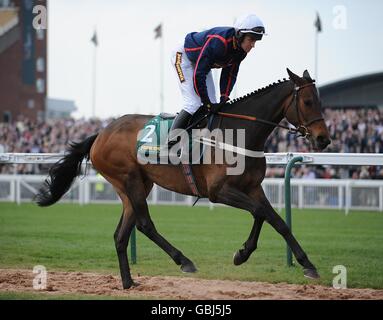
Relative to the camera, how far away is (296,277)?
24.1ft

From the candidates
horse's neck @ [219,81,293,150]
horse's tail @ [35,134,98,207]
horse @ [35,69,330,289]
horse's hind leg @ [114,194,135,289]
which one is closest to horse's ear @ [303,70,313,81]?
horse @ [35,69,330,289]

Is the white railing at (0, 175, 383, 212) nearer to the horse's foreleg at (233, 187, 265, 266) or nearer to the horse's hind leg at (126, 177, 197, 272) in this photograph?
the horse's hind leg at (126, 177, 197, 272)

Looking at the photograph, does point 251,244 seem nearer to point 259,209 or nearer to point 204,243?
point 259,209

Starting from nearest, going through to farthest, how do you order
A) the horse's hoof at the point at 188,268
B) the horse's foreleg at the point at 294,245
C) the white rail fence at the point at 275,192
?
1. the horse's foreleg at the point at 294,245
2. the horse's hoof at the point at 188,268
3. the white rail fence at the point at 275,192

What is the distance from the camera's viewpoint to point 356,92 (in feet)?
94.1

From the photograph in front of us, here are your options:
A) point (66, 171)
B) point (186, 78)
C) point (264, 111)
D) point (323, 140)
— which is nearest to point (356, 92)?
point (66, 171)

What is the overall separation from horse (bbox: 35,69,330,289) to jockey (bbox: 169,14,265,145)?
27 cm

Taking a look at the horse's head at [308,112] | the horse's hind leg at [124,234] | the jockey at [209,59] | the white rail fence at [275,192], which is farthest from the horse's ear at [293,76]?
the white rail fence at [275,192]

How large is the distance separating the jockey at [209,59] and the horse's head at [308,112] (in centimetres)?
54

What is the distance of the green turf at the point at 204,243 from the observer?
8.01 m

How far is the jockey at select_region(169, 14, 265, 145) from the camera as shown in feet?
21.8

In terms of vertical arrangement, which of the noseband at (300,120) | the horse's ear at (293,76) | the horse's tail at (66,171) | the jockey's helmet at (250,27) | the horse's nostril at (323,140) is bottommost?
the horse's tail at (66,171)

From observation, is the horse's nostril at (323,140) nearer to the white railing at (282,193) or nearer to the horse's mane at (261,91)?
the horse's mane at (261,91)
